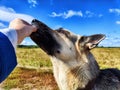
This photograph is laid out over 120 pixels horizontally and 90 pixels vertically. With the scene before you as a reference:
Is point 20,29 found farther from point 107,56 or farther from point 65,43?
point 107,56

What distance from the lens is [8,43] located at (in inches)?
55.7

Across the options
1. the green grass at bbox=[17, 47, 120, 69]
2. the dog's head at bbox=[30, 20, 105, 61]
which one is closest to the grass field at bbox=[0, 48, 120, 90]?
the green grass at bbox=[17, 47, 120, 69]

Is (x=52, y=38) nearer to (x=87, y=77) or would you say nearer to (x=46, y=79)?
(x=87, y=77)

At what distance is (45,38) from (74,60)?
0.66 metres

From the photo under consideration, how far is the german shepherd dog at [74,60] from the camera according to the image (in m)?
5.78

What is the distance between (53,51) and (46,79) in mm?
10404

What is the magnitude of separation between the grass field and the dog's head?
876cm

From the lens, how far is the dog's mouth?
554 cm

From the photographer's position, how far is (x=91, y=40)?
600cm

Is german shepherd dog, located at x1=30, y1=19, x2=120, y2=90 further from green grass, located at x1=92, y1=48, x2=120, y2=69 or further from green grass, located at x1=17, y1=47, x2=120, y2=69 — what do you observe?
green grass, located at x1=17, y1=47, x2=120, y2=69

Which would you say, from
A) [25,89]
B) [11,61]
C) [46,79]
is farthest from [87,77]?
[46,79]

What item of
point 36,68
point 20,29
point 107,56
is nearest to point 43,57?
point 36,68

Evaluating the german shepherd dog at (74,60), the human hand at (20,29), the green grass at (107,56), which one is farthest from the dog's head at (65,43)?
the green grass at (107,56)

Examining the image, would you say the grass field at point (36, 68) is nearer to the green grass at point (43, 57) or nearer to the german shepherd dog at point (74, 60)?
the green grass at point (43, 57)
